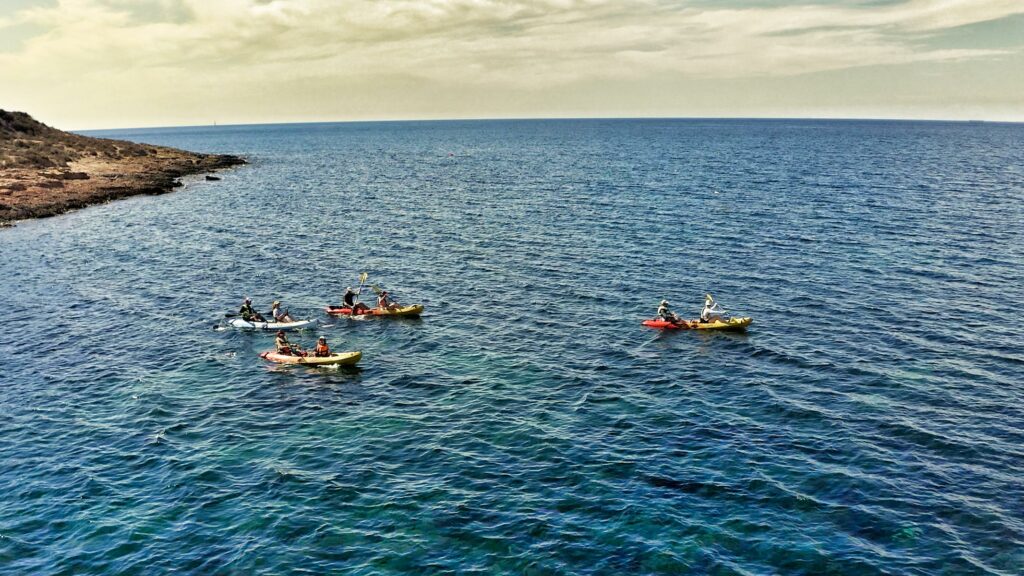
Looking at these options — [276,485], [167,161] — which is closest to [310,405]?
[276,485]

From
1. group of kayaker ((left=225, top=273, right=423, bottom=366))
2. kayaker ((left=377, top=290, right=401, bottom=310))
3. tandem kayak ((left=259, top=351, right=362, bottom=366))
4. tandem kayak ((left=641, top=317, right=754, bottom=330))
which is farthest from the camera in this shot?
kayaker ((left=377, top=290, right=401, bottom=310))

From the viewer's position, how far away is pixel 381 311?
48.0 m

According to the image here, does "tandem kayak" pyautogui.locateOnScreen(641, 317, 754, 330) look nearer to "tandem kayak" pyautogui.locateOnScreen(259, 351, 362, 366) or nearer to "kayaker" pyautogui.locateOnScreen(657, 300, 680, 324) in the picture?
"kayaker" pyautogui.locateOnScreen(657, 300, 680, 324)

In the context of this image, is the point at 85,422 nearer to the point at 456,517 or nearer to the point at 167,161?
the point at 456,517

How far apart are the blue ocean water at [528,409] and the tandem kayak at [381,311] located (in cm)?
95

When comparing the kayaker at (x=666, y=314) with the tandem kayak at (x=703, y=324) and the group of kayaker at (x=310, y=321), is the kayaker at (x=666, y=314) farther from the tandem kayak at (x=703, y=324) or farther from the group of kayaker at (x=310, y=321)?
the group of kayaker at (x=310, y=321)

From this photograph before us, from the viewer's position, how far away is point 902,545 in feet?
75.1

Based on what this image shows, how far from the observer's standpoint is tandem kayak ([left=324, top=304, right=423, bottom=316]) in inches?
1873

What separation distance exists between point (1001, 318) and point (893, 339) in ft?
31.6

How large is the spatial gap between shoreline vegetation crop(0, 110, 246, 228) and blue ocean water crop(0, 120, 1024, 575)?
20.0 m

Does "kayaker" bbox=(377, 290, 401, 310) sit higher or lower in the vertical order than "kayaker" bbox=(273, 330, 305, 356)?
higher

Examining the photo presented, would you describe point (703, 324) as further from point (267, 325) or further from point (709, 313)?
point (267, 325)

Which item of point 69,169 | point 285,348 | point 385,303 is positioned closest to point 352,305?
point 385,303

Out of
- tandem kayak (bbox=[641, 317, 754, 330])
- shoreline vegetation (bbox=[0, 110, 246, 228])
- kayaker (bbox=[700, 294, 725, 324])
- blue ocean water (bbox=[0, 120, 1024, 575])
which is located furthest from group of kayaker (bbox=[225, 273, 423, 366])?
shoreline vegetation (bbox=[0, 110, 246, 228])
